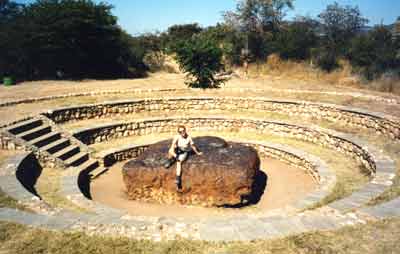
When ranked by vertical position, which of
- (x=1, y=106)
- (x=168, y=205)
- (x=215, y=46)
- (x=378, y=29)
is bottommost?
(x=168, y=205)

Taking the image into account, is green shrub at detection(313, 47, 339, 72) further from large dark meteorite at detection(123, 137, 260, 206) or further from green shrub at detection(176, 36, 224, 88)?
large dark meteorite at detection(123, 137, 260, 206)

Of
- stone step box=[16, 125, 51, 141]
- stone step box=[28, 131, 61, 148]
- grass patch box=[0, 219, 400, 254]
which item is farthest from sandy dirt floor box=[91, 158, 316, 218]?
grass patch box=[0, 219, 400, 254]

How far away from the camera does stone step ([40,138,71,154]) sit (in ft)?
37.6

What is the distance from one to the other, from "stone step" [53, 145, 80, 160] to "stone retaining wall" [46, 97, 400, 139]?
8.60ft

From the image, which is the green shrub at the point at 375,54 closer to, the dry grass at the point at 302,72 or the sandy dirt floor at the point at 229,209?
the dry grass at the point at 302,72

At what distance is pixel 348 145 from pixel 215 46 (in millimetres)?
10507

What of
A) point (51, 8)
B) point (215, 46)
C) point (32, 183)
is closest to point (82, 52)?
point (51, 8)

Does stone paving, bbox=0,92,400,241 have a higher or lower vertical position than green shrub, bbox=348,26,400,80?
lower

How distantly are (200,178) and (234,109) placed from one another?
25.0ft

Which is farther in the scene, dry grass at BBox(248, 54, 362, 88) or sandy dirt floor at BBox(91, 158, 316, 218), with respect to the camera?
dry grass at BBox(248, 54, 362, 88)

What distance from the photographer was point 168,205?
9359 mm

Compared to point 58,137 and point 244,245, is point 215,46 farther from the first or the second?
point 244,245

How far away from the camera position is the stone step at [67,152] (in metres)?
11.4

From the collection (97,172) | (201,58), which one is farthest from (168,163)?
(201,58)
